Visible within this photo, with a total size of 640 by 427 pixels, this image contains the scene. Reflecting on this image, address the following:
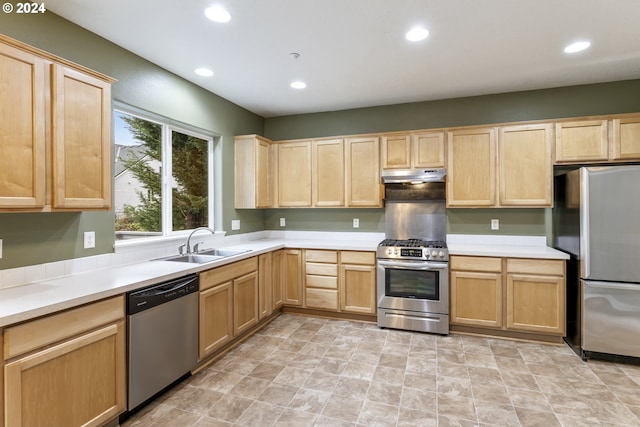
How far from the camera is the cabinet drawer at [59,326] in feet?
4.93

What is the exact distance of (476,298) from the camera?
3.43 m

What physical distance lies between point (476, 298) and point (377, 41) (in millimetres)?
2735

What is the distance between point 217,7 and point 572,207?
3558 mm

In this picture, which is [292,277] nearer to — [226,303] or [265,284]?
[265,284]

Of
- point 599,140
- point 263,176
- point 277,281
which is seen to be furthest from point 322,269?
point 599,140

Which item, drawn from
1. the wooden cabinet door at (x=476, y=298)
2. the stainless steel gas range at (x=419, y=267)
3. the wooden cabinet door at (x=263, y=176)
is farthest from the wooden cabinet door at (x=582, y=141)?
the wooden cabinet door at (x=263, y=176)

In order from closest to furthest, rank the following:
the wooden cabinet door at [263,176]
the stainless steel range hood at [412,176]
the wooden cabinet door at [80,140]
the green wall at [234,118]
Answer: the wooden cabinet door at [80,140] < the green wall at [234,118] < the stainless steel range hood at [412,176] < the wooden cabinet door at [263,176]

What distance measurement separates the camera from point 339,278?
3.93 meters

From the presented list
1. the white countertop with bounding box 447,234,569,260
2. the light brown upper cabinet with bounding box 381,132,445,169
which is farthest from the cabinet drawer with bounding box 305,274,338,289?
the light brown upper cabinet with bounding box 381,132,445,169

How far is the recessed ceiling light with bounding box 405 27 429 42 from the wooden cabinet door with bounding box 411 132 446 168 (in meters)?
1.41

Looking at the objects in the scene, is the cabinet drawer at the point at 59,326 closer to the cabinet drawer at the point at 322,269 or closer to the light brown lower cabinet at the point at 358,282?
the cabinet drawer at the point at 322,269

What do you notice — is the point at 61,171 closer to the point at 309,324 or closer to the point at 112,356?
the point at 112,356

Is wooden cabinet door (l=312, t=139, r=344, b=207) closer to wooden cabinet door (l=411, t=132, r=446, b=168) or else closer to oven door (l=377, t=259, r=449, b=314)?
wooden cabinet door (l=411, t=132, r=446, b=168)

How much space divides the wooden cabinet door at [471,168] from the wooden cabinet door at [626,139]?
3.54 feet
